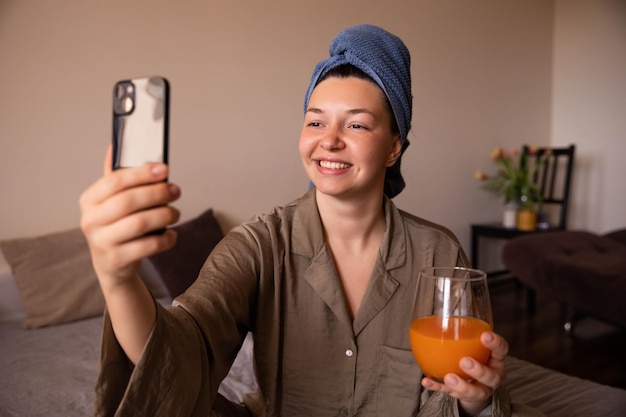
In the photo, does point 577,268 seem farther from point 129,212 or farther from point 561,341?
point 129,212

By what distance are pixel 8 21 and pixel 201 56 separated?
0.90 m

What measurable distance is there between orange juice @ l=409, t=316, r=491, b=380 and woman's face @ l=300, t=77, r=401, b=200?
467 mm

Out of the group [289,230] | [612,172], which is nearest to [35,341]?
[289,230]

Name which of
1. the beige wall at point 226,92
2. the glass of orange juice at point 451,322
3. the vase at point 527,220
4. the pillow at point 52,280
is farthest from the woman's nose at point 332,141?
the vase at point 527,220

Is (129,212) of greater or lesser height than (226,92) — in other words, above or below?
below

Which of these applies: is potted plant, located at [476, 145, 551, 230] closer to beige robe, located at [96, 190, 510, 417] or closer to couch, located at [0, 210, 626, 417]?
couch, located at [0, 210, 626, 417]

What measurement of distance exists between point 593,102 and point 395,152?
408 centimetres

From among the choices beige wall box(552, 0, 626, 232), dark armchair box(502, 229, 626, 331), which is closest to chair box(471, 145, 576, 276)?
beige wall box(552, 0, 626, 232)

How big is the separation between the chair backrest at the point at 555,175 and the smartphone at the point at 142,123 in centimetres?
416

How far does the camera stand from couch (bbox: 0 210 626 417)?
55.6 inches

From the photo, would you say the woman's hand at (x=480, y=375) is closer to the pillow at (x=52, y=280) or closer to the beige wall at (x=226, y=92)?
the pillow at (x=52, y=280)

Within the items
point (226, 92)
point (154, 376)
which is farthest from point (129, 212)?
point (226, 92)

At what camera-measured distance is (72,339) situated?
6.22 ft

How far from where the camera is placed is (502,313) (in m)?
3.67
